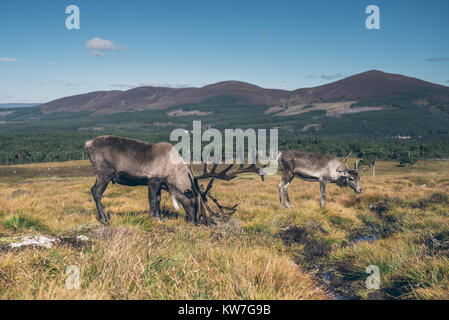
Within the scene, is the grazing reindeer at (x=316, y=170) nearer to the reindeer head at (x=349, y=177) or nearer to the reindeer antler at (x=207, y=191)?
the reindeer head at (x=349, y=177)

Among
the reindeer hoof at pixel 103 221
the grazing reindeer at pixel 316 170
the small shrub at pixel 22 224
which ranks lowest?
the reindeer hoof at pixel 103 221

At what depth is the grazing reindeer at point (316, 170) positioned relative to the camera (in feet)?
44.3

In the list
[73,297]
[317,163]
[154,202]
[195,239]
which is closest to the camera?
[73,297]

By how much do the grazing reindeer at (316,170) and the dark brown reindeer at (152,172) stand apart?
5.57m

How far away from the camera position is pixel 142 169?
8.84 m

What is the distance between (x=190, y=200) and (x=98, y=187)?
2707mm

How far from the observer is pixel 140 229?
7297 millimetres

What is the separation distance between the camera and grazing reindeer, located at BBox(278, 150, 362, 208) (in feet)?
44.3

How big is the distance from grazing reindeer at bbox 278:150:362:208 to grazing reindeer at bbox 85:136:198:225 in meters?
5.85

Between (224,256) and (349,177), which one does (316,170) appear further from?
(224,256)

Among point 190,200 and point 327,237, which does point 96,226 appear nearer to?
point 190,200

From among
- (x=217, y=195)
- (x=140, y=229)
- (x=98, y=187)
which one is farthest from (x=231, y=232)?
(x=217, y=195)

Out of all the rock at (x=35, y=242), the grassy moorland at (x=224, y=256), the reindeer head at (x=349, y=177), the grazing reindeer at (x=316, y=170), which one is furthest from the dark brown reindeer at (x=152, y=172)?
the reindeer head at (x=349, y=177)

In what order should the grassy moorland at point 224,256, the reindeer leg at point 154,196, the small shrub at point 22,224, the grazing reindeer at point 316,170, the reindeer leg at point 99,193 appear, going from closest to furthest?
the grassy moorland at point 224,256 → the small shrub at point 22,224 → the reindeer leg at point 99,193 → the reindeer leg at point 154,196 → the grazing reindeer at point 316,170
